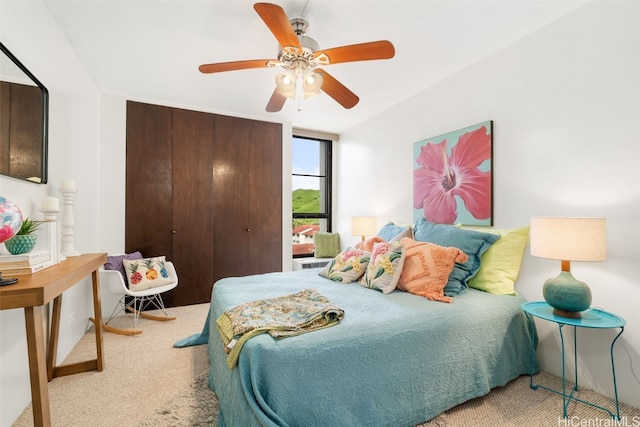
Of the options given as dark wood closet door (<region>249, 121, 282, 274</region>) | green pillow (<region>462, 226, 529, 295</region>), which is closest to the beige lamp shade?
green pillow (<region>462, 226, 529, 295</region>)

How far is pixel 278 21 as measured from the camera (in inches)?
59.9

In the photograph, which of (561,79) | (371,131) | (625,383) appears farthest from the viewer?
(371,131)

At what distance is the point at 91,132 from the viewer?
2.93 m

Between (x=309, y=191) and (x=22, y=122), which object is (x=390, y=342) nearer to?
(x=22, y=122)

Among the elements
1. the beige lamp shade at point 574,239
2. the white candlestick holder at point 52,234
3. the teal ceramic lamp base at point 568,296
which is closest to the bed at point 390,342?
the teal ceramic lamp base at point 568,296

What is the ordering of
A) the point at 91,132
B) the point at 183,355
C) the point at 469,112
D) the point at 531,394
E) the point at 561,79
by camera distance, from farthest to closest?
the point at 91,132 → the point at 469,112 → the point at 183,355 → the point at 561,79 → the point at 531,394

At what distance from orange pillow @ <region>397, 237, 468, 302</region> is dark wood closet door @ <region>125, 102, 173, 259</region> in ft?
9.06

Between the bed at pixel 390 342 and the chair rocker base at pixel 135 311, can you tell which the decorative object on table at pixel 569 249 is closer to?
the bed at pixel 390 342

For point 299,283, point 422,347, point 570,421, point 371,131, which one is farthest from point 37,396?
point 371,131

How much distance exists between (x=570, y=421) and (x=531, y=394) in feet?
0.77

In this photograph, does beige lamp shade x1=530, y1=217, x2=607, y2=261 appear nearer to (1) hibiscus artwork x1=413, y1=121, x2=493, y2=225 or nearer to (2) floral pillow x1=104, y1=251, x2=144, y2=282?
(1) hibiscus artwork x1=413, y1=121, x2=493, y2=225

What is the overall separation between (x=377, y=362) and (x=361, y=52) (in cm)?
170

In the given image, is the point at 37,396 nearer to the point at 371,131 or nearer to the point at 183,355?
the point at 183,355

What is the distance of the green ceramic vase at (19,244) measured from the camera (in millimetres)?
1424
